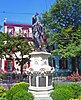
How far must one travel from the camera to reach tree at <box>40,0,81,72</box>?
116ft

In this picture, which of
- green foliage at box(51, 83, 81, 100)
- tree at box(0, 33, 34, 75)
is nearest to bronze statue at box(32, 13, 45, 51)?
green foliage at box(51, 83, 81, 100)

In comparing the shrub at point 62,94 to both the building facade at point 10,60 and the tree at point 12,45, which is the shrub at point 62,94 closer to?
the tree at point 12,45

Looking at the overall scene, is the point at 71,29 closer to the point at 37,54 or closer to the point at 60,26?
the point at 60,26

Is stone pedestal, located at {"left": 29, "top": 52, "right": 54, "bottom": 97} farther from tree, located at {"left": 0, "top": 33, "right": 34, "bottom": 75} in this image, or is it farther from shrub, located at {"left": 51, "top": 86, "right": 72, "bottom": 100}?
tree, located at {"left": 0, "top": 33, "right": 34, "bottom": 75}

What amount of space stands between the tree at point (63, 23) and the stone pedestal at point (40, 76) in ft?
64.1

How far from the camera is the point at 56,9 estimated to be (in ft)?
121

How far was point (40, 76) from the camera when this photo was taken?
15344mm

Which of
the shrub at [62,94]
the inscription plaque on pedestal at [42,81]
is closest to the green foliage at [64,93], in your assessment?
the shrub at [62,94]

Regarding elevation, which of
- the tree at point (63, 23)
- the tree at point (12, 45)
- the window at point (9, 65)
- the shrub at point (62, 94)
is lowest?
the window at point (9, 65)

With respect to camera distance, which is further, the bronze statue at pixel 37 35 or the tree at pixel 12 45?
the tree at pixel 12 45

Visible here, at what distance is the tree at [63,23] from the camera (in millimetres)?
35469

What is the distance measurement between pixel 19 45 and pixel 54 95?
19.5 m

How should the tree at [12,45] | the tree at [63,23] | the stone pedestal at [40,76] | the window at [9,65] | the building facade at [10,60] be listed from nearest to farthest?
the stone pedestal at [40,76] < the tree at [12,45] < the tree at [63,23] < the building facade at [10,60] < the window at [9,65]

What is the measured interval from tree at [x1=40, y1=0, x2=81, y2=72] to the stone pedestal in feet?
64.1
